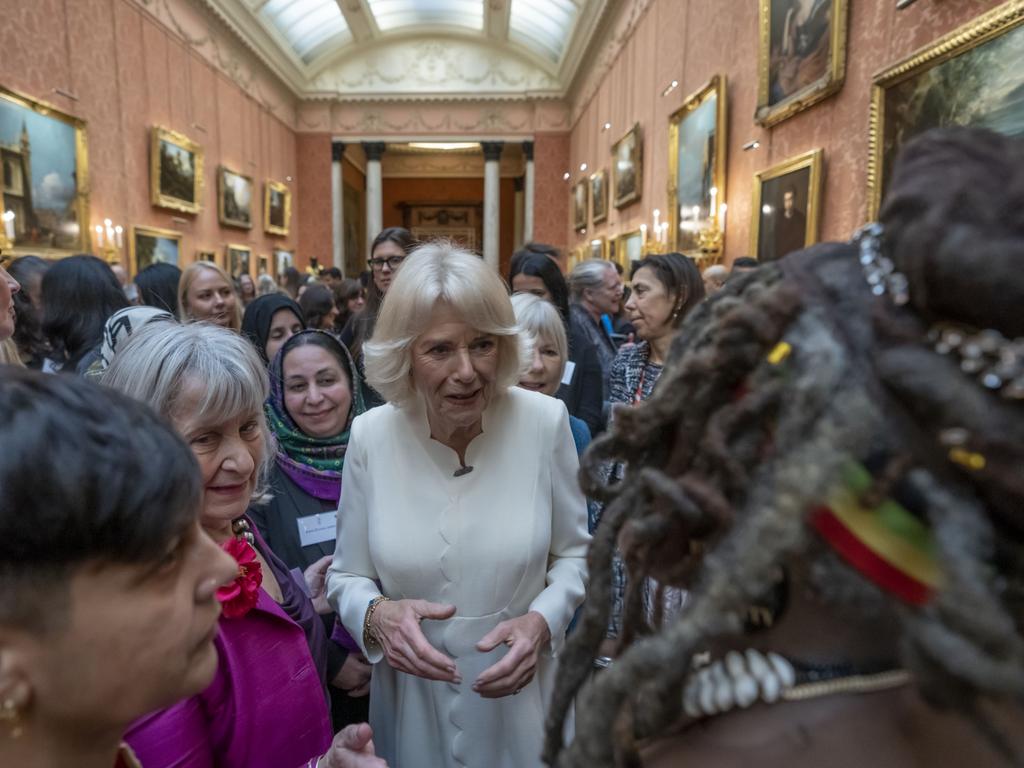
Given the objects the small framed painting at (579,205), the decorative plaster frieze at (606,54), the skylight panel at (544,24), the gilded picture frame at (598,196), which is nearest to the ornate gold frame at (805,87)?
the decorative plaster frieze at (606,54)

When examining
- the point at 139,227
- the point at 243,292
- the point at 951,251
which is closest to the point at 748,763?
the point at 951,251

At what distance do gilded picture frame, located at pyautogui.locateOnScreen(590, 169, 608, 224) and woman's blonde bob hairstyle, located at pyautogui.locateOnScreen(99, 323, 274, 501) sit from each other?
42.3ft

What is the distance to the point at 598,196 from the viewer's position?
1455cm

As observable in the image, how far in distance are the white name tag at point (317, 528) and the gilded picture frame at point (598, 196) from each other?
12.4 m

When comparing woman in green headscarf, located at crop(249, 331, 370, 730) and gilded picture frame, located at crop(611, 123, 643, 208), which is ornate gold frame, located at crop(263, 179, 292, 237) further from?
woman in green headscarf, located at crop(249, 331, 370, 730)

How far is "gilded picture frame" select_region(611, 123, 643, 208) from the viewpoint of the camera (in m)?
11.0

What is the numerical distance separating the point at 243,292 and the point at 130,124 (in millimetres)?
3212

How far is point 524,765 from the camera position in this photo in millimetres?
1846

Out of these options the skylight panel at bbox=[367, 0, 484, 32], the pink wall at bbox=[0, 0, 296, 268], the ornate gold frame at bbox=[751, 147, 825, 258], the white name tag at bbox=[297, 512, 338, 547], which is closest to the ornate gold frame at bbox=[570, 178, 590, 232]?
the skylight panel at bbox=[367, 0, 484, 32]

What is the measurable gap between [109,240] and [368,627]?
961cm

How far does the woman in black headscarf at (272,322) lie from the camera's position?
165 inches

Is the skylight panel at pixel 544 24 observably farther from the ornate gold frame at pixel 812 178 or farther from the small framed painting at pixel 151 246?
the ornate gold frame at pixel 812 178

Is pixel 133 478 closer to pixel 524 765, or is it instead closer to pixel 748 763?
pixel 748 763

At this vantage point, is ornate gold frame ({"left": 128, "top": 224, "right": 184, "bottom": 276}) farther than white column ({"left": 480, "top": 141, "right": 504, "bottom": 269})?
No
